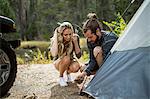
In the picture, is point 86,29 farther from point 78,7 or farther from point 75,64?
point 78,7

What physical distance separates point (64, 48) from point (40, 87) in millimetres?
707

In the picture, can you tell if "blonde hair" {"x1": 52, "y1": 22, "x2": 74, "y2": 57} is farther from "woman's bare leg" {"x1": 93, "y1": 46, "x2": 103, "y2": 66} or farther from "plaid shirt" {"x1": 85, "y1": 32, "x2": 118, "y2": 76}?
"woman's bare leg" {"x1": 93, "y1": 46, "x2": 103, "y2": 66}

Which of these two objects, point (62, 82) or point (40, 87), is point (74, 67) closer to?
point (62, 82)

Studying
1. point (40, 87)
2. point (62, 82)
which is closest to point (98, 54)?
point (62, 82)

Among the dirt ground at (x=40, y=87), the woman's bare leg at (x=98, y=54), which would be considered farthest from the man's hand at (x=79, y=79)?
the woman's bare leg at (x=98, y=54)

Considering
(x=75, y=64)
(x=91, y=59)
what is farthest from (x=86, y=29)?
(x=75, y=64)

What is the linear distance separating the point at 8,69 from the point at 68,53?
922mm

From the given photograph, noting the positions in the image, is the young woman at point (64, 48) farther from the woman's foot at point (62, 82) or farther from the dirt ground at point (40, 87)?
the dirt ground at point (40, 87)

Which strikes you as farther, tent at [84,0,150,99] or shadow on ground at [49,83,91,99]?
shadow on ground at [49,83,91,99]

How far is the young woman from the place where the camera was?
5.28m

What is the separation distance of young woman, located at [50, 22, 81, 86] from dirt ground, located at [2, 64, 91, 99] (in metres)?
0.22

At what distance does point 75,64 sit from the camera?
5.52m

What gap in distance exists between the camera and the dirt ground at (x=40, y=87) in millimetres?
5020

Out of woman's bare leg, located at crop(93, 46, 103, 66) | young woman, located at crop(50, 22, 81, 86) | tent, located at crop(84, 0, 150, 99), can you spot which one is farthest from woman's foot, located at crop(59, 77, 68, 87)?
tent, located at crop(84, 0, 150, 99)
